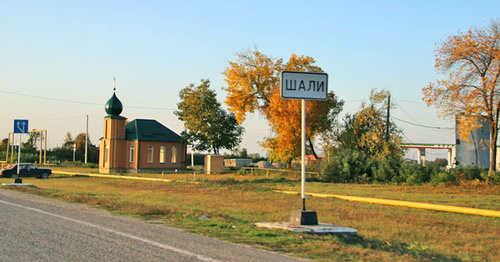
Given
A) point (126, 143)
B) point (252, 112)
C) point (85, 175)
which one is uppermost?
point (252, 112)

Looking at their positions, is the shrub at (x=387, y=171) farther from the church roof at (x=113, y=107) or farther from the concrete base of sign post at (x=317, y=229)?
the church roof at (x=113, y=107)

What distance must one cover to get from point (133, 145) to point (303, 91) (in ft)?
135

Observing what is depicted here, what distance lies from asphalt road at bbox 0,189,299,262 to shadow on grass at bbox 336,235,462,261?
2503 mm

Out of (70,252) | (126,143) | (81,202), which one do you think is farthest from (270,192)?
(126,143)

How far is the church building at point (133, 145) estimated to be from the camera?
163ft

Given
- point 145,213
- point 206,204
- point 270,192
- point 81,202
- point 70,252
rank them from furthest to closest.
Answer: point 270,192 → point 206,204 → point 81,202 → point 145,213 → point 70,252

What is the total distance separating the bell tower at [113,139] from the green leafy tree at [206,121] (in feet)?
28.4

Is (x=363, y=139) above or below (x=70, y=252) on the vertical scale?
above

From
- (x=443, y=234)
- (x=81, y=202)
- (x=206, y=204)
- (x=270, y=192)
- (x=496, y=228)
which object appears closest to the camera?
(x=443, y=234)

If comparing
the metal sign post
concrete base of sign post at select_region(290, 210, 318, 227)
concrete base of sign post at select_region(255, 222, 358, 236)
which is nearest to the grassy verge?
concrete base of sign post at select_region(255, 222, 358, 236)

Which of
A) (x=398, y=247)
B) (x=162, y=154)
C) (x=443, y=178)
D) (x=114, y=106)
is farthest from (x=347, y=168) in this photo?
(x=398, y=247)

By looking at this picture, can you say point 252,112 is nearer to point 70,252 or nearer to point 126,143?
point 126,143

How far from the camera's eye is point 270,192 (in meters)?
27.0

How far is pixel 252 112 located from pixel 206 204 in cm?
3033
